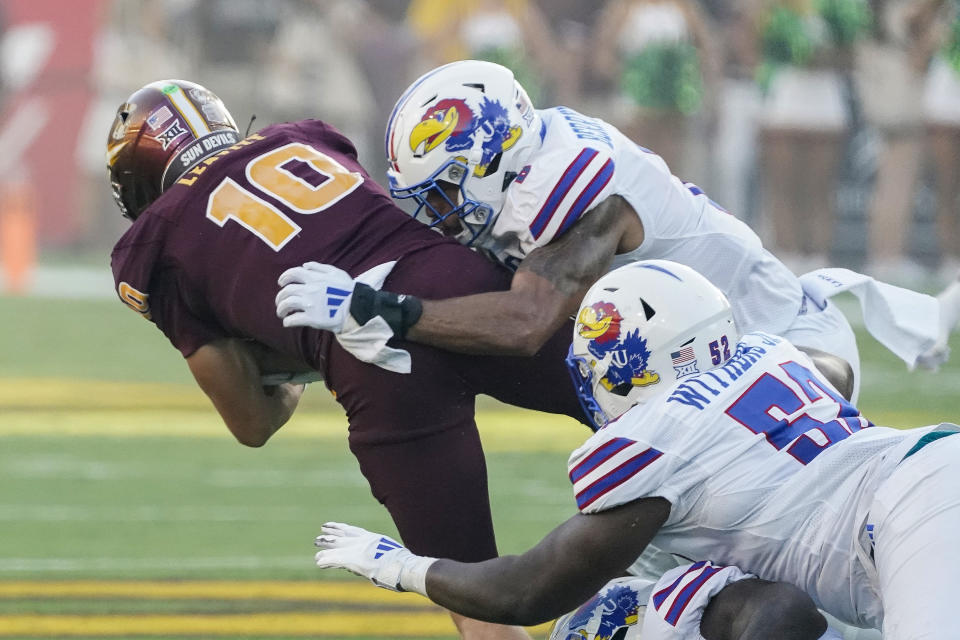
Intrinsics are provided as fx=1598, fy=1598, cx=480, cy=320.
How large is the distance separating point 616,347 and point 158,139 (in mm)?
1424

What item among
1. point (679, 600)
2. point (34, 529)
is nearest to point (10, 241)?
point (34, 529)

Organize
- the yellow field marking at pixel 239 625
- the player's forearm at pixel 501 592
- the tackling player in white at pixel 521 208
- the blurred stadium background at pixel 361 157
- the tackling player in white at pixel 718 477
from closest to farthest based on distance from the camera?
the tackling player in white at pixel 718 477
the player's forearm at pixel 501 592
the tackling player in white at pixel 521 208
the yellow field marking at pixel 239 625
the blurred stadium background at pixel 361 157

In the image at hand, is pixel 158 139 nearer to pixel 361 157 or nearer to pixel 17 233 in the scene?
pixel 361 157

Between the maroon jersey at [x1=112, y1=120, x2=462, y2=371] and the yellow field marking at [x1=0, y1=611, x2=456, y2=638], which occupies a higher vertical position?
the maroon jersey at [x1=112, y1=120, x2=462, y2=371]

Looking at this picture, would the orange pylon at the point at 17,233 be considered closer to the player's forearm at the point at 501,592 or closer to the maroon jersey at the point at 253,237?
the maroon jersey at the point at 253,237

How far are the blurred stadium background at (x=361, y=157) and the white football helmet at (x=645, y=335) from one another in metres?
3.14

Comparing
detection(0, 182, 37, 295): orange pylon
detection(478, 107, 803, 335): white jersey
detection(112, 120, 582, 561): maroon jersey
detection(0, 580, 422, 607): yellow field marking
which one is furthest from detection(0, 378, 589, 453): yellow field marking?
detection(0, 182, 37, 295): orange pylon

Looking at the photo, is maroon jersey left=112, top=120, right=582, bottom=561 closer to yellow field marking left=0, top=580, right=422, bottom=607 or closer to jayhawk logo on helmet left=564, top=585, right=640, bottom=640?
jayhawk logo on helmet left=564, top=585, right=640, bottom=640

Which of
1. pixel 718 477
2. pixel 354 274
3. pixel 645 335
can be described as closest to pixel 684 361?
pixel 645 335

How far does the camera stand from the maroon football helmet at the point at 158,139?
395 cm

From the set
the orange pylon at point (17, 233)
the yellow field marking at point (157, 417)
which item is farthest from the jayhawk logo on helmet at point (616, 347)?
the orange pylon at point (17, 233)

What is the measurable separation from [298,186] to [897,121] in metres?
11.9

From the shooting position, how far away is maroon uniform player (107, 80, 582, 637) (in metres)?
3.56

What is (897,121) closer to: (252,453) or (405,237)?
(252,453)
